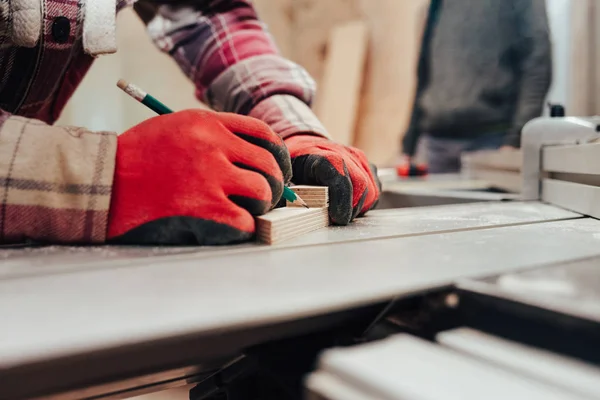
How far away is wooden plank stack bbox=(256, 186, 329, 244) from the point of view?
667 millimetres

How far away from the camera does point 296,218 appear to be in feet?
2.40

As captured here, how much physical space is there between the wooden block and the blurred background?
97.9 inches

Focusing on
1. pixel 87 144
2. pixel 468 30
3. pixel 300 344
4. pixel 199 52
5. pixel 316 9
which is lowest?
pixel 300 344

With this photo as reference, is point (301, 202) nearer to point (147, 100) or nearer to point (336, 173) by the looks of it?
point (336, 173)

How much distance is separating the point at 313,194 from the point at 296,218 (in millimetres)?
91

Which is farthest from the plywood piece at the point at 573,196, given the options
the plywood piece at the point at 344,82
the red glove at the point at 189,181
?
the plywood piece at the point at 344,82

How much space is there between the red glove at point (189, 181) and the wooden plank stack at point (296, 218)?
2 centimetres

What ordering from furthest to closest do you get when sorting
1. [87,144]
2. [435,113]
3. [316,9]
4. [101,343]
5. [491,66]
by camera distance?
[316,9]
[435,113]
[491,66]
[87,144]
[101,343]

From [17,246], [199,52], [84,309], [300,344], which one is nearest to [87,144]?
[17,246]

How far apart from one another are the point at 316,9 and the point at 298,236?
4.68 meters

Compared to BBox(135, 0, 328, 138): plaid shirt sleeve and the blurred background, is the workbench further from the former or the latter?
the blurred background

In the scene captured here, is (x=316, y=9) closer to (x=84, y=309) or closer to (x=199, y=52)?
(x=199, y=52)

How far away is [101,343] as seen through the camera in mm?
324

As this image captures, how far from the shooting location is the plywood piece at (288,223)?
2.18 ft
